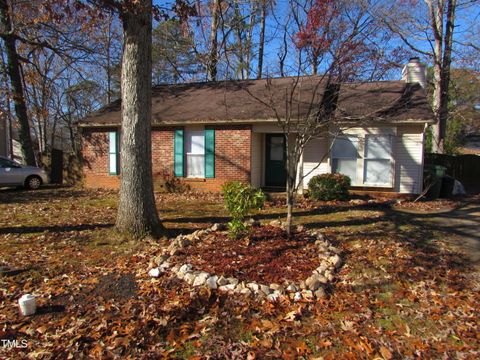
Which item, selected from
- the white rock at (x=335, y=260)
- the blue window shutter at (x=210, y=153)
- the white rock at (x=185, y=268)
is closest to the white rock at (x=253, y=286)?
the white rock at (x=185, y=268)

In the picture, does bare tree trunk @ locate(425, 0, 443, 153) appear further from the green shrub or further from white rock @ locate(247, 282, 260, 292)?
white rock @ locate(247, 282, 260, 292)

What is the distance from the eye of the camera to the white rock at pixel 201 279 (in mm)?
4613

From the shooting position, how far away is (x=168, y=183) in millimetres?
13789

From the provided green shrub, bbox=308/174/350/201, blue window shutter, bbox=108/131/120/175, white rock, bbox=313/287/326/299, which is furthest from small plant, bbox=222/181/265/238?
blue window shutter, bbox=108/131/120/175

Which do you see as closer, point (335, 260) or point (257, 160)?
point (335, 260)

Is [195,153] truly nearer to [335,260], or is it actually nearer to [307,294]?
[335,260]

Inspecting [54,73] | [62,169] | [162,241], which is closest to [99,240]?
[162,241]

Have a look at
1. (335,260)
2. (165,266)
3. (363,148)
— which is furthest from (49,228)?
(363,148)

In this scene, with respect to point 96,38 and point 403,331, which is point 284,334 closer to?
point 403,331

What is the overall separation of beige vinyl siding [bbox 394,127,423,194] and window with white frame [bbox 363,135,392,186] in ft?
0.83

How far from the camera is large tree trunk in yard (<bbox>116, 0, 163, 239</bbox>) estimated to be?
630cm

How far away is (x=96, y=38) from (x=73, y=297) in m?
18.0

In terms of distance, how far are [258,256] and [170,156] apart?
9.10m

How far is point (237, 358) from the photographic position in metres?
3.22
